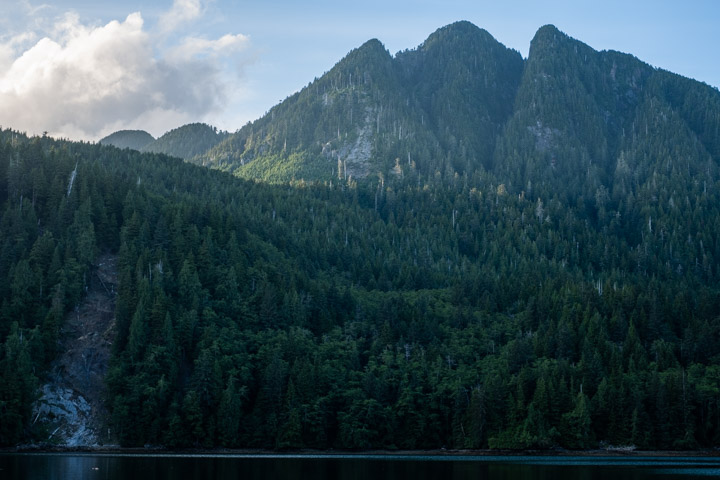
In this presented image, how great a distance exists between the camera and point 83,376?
6619 inches

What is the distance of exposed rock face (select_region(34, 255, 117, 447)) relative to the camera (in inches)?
6191

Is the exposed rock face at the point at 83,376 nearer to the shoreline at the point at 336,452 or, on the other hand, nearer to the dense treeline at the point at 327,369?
the dense treeline at the point at 327,369

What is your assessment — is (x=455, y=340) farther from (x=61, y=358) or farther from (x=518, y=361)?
(x=61, y=358)

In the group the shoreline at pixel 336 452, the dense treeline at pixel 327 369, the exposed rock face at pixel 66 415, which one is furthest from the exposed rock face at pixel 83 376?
the shoreline at pixel 336 452

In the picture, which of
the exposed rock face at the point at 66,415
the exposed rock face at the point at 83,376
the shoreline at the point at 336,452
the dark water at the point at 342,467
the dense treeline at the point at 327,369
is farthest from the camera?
the exposed rock face at the point at 83,376

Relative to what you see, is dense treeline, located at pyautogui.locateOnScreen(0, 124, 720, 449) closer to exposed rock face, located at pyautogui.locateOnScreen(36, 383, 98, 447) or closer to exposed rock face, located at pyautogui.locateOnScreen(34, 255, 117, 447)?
exposed rock face, located at pyautogui.locateOnScreen(34, 255, 117, 447)

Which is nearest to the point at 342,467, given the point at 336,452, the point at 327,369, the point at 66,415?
the point at 336,452

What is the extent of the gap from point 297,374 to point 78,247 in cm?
6470

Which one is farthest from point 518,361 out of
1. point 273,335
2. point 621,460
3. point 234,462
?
point 234,462

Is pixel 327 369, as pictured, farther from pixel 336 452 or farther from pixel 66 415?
pixel 66 415

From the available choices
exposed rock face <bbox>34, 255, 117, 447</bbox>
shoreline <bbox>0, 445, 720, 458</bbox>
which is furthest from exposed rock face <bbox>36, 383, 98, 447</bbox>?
shoreline <bbox>0, 445, 720, 458</bbox>

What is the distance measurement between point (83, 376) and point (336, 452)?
54.2m

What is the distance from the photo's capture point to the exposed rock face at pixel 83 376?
157250 millimetres

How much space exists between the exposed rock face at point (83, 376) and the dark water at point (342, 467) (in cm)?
1674
